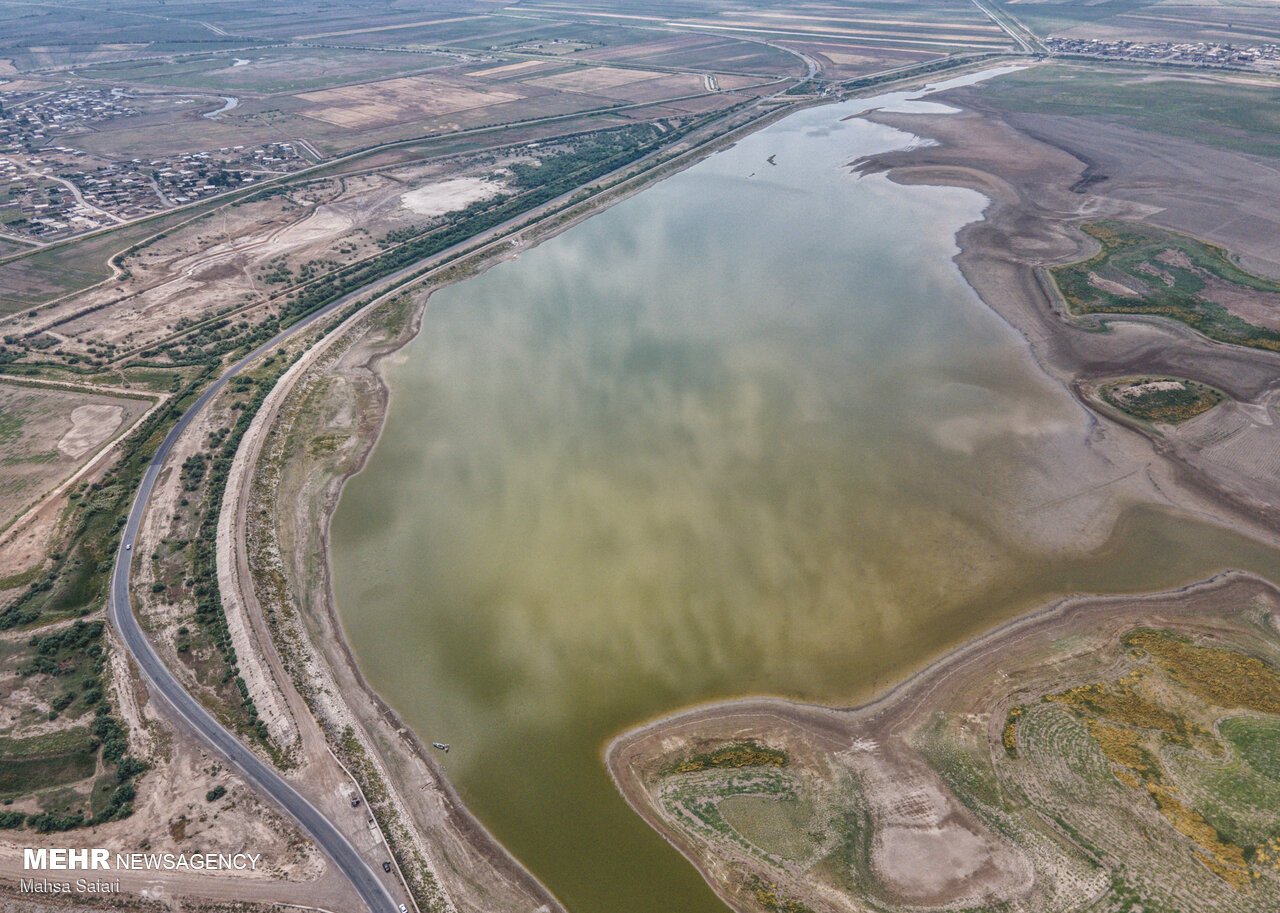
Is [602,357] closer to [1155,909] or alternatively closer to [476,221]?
[476,221]

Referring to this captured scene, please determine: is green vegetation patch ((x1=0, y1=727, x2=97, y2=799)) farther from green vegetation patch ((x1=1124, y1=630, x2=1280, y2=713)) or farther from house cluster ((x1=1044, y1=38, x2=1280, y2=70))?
house cluster ((x1=1044, y1=38, x2=1280, y2=70))

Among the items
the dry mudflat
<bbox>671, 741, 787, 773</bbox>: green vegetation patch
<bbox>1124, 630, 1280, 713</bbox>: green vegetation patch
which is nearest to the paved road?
the dry mudflat

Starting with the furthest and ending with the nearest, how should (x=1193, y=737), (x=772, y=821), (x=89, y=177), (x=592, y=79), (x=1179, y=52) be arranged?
(x=592, y=79), (x=1179, y=52), (x=89, y=177), (x=1193, y=737), (x=772, y=821)

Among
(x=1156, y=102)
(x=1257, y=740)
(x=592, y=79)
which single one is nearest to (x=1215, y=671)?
(x=1257, y=740)

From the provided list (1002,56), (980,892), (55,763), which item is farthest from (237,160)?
(1002,56)

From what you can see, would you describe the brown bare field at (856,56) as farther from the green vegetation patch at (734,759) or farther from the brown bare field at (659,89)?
the green vegetation patch at (734,759)

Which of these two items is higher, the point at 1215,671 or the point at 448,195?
the point at 448,195

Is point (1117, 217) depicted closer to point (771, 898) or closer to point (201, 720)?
point (771, 898)

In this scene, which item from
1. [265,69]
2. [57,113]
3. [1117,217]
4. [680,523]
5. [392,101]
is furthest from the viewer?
[265,69]
